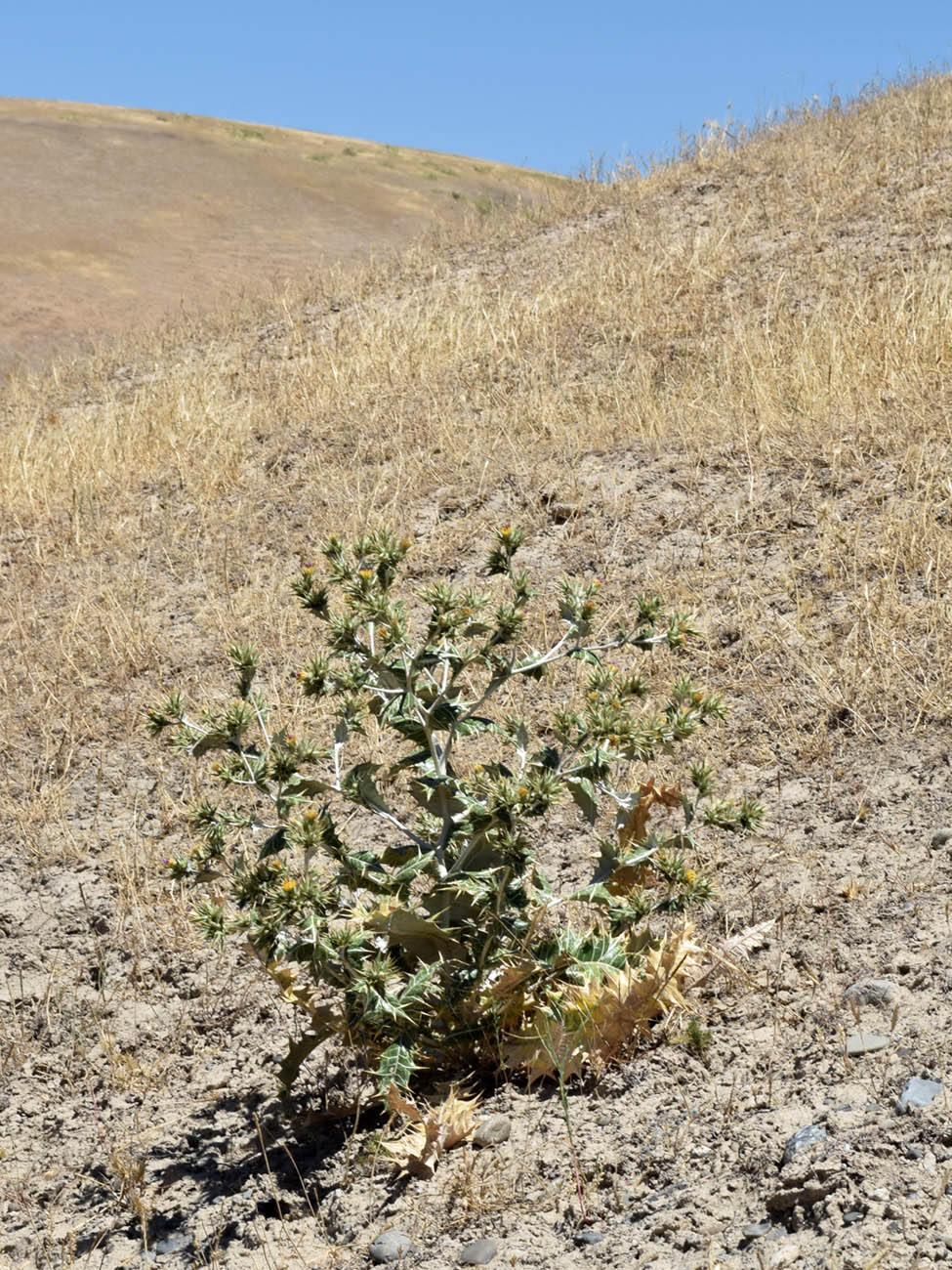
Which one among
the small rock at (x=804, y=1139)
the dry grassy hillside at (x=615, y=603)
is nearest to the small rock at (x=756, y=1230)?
the dry grassy hillside at (x=615, y=603)

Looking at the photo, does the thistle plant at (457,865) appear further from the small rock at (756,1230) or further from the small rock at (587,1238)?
the small rock at (756,1230)

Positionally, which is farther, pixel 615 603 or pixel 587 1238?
pixel 615 603

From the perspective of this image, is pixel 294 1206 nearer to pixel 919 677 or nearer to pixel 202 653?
pixel 919 677

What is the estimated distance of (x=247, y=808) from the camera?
4.84 m

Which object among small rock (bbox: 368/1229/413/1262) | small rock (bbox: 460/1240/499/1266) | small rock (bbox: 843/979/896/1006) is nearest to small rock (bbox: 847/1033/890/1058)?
small rock (bbox: 843/979/896/1006)

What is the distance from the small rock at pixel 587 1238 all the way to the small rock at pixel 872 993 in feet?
2.98

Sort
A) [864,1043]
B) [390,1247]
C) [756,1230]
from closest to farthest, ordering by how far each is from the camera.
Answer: [756,1230] < [390,1247] < [864,1043]

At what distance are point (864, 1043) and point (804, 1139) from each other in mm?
394

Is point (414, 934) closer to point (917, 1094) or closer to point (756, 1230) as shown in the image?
point (756, 1230)

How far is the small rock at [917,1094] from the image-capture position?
2479 mm

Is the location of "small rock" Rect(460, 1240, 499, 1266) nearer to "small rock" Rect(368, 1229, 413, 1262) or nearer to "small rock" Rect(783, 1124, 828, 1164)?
"small rock" Rect(368, 1229, 413, 1262)

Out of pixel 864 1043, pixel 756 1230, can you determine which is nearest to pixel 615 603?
pixel 864 1043

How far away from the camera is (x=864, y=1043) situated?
2787mm

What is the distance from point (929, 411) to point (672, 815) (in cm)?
295
